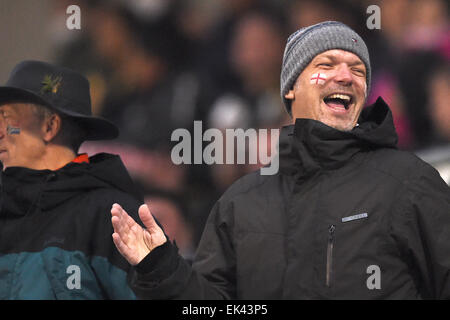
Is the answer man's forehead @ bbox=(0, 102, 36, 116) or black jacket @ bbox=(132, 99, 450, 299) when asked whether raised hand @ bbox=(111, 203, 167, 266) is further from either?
man's forehead @ bbox=(0, 102, 36, 116)

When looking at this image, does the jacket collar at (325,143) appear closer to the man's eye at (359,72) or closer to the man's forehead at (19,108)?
the man's eye at (359,72)

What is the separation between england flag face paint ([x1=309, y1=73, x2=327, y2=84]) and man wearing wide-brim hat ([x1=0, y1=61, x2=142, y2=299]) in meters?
0.87

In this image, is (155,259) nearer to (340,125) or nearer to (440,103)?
(340,125)

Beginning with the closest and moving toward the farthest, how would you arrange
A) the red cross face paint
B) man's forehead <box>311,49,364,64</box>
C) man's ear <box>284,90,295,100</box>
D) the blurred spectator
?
1. man's forehead <box>311,49,364,64</box>
2. man's ear <box>284,90,295,100</box>
3. the red cross face paint
4. the blurred spectator

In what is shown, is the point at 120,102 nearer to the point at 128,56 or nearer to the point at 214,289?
the point at 128,56

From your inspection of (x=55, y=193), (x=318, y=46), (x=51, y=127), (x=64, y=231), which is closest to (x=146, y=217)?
(x=64, y=231)

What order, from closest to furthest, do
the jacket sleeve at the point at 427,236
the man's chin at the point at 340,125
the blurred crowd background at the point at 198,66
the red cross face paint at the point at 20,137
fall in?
the jacket sleeve at the point at 427,236
the man's chin at the point at 340,125
the red cross face paint at the point at 20,137
the blurred crowd background at the point at 198,66

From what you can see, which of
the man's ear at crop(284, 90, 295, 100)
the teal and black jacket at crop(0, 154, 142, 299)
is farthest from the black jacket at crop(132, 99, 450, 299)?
the teal and black jacket at crop(0, 154, 142, 299)

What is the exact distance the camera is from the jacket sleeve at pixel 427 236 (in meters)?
2.26

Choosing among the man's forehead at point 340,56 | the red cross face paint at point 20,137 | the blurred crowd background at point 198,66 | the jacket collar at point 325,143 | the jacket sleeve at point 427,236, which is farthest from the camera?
the blurred crowd background at point 198,66

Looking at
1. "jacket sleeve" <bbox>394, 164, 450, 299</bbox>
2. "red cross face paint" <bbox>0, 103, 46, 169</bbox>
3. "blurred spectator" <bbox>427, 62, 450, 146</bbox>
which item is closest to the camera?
"jacket sleeve" <bbox>394, 164, 450, 299</bbox>

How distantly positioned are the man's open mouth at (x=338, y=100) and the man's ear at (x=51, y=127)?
1.19 m

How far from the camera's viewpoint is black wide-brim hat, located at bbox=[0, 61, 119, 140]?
10.4ft

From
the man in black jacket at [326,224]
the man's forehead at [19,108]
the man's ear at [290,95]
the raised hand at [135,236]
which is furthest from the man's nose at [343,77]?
the man's forehead at [19,108]
